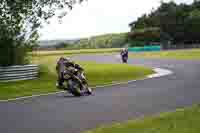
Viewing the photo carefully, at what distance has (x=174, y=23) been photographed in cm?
11006

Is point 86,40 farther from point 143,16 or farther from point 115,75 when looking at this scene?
point 115,75

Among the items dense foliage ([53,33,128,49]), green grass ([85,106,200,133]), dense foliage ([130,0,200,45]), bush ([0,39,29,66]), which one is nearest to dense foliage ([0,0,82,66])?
bush ([0,39,29,66])

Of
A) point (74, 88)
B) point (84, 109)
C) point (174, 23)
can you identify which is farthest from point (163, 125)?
point (174, 23)

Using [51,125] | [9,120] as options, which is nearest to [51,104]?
[9,120]

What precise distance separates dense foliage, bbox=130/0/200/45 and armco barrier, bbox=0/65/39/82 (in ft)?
270

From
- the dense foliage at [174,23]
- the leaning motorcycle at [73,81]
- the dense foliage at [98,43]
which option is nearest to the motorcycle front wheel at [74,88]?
the leaning motorcycle at [73,81]

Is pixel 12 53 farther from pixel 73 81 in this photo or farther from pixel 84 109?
pixel 84 109

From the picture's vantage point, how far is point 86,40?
142m

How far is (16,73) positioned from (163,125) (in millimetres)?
15891

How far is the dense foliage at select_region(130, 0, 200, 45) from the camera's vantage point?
105 metres

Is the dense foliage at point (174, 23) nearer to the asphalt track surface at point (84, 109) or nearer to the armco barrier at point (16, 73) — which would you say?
the armco barrier at point (16, 73)

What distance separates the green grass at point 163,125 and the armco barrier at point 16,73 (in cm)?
1444

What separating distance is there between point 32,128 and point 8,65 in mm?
16055

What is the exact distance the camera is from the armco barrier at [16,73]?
76.7ft
